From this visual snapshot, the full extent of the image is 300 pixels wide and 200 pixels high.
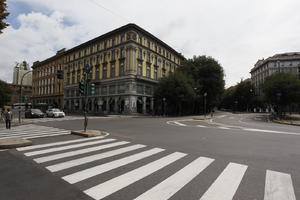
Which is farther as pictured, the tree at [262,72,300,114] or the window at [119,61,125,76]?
the window at [119,61,125,76]

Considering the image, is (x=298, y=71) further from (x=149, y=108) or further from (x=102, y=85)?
(x=102, y=85)

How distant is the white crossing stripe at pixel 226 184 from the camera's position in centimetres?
308

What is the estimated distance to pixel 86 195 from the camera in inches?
121

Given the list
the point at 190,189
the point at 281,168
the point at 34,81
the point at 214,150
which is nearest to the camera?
the point at 190,189

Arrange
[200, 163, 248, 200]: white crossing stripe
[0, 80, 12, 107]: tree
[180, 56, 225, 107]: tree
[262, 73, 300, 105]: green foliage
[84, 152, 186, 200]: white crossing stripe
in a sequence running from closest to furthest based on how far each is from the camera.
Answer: [200, 163, 248, 200]: white crossing stripe → [84, 152, 186, 200]: white crossing stripe → [262, 73, 300, 105]: green foliage → [0, 80, 12, 107]: tree → [180, 56, 225, 107]: tree

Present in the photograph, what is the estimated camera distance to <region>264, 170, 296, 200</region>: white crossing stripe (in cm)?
308

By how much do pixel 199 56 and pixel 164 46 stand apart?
10.7 meters

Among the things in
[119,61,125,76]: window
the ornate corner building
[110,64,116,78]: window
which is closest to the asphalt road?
the ornate corner building

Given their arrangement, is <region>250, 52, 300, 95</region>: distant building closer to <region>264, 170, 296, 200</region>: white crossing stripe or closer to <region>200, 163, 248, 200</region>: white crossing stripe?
<region>264, 170, 296, 200</region>: white crossing stripe

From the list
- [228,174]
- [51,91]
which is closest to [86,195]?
[228,174]

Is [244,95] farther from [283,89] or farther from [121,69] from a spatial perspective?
[121,69]

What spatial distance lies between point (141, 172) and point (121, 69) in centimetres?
3816

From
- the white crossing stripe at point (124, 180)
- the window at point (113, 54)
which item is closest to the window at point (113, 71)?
the window at point (113, 54)

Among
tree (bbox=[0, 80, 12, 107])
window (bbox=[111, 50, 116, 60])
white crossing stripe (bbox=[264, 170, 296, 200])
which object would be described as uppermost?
window (bbox=[111, 50, 116, 60])
